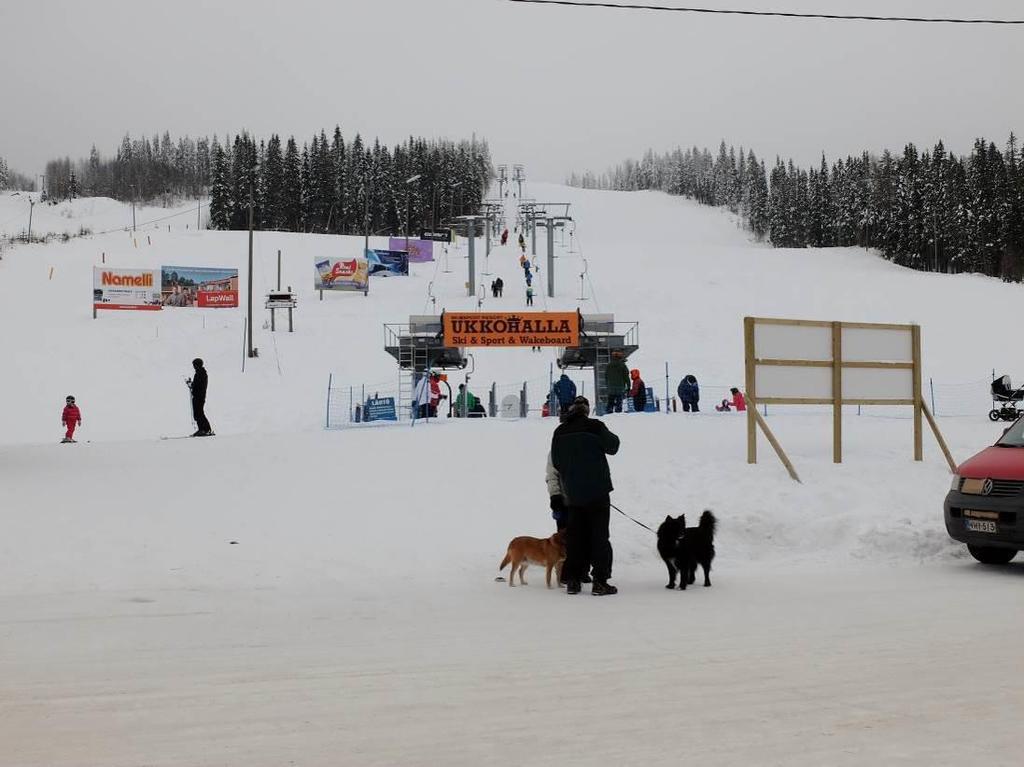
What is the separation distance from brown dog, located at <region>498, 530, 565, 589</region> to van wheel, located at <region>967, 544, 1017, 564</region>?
4263 mm

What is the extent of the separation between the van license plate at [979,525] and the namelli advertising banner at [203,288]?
48649mm

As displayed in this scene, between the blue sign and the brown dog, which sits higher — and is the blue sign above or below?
above

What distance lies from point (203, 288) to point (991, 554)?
49.8 metres

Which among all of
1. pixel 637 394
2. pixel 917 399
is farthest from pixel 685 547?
pixel 637 394

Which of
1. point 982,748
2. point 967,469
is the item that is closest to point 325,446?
point 967,469

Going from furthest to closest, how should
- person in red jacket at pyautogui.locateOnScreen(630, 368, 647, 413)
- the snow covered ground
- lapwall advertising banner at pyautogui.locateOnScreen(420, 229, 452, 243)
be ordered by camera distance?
lapwall advertising banner at pyautogui.locateOnScreen(420, 229, 452, 243) → person in red jacket at pyautogui.locateOnScreen(630, 368, 647, 413) → the snow covered ground

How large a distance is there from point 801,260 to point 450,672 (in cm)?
8045

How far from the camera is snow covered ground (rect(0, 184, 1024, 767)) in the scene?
425cm

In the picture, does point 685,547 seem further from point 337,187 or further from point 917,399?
point 337,187

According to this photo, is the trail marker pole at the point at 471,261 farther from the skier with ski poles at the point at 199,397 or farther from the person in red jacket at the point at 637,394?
the skier with ski poles at the point at 199,397

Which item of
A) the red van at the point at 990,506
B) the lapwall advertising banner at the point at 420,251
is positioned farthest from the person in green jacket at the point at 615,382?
the lapwall advertising banner at the point at 420,251

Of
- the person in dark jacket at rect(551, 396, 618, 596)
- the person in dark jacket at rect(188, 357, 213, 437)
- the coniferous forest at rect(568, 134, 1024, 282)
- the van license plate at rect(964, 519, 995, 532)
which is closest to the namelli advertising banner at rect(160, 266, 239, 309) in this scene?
the person in dark jacket at rect(188, 357, 213, 437)

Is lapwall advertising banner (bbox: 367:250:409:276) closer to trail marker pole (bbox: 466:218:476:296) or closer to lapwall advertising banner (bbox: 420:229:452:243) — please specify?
trail marker pole (bbox: 466:218:476:296)

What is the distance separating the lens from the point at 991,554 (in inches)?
398
